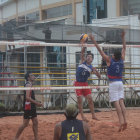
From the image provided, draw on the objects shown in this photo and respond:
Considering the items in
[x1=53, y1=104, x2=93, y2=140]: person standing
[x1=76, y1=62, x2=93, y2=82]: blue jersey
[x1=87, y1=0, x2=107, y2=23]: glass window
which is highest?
[x1=87, y1=0, x2=107, y2=23]: glass window

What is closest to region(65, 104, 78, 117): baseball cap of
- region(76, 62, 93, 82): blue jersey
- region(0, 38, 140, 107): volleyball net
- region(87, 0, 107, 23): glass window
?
region(76, 62, 93, 82): blue jersey

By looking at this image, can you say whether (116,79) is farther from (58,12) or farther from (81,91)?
(58,12)

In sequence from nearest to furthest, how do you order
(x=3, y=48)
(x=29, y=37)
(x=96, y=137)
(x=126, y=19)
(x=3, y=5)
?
(x=96, y=137)
(x=29, y=37)
(x=3, y=48)
(x=126, y=19)
(x=3, y=5)

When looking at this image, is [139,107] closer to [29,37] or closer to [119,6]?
[29,37]

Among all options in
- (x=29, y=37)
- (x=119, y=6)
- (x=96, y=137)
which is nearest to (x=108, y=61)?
(x=96, y=137)

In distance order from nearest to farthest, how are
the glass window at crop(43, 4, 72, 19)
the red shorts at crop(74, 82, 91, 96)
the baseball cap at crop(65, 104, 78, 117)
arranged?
the baseball cap at crop(65, 104, 78, 117)
the red shorts at crop(74, 82, 91, 96)
the glass window at crop(43, 4, 72, 19)

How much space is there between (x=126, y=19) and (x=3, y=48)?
7.59m

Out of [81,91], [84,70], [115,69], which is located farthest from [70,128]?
[81,91]

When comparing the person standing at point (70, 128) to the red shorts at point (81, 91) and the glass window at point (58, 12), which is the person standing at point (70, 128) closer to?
the red shorts at point (81, 91)

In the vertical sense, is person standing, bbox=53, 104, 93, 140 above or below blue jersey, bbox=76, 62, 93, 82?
below

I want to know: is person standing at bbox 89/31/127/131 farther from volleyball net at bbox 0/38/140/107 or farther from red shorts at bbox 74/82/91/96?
volleyball net at bbox 0/38/140/107

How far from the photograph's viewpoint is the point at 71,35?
15.6 metres

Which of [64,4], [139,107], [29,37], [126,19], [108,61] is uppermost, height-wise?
[64,4]

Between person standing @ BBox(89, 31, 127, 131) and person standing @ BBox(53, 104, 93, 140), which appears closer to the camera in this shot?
person standing @ BBox(53, 104, 93, 140)
